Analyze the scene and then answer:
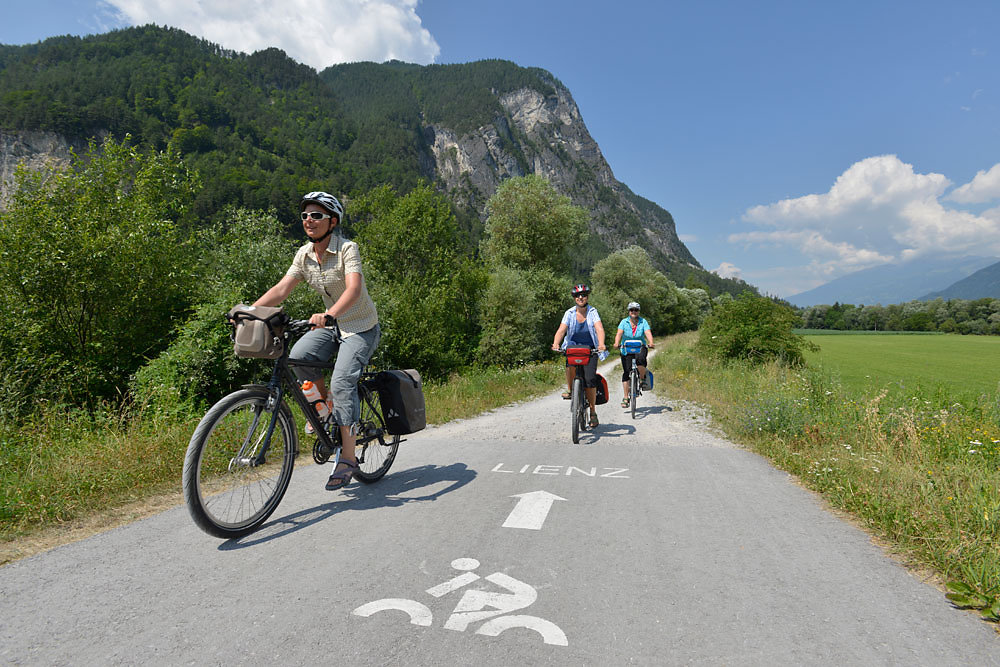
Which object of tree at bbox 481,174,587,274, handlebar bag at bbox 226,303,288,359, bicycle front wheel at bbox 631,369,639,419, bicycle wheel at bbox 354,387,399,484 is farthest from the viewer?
tree at bbox 481,174,587,274

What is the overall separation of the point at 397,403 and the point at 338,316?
1.06m

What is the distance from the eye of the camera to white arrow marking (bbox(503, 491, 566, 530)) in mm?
3465

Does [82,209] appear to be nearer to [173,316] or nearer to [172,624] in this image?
[173,316]

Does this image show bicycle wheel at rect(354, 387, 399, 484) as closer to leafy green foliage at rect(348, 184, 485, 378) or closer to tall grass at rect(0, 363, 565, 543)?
tall grass at rect(0, 363, 565, 543)

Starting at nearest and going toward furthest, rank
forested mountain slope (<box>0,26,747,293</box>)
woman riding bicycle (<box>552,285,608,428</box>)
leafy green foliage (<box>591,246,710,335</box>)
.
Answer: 1. woman riding bicycle (<box>552,285,608,428</box>)
2. leafy green foliage (<box>591,246,710,335</box>)
3. forested mountain slope (<box>0,26,747,293</box>)

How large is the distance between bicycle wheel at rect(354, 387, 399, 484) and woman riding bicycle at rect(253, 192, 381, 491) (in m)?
0.28

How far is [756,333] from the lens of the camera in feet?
60.1

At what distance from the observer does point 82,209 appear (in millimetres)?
11883

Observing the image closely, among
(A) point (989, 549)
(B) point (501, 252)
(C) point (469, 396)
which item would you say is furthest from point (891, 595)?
(B) point (501, 252)

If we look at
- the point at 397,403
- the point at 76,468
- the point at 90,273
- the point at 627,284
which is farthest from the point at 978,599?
the point at 627,284

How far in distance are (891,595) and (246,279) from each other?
1551 cm

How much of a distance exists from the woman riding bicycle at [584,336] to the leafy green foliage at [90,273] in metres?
A: 10.3

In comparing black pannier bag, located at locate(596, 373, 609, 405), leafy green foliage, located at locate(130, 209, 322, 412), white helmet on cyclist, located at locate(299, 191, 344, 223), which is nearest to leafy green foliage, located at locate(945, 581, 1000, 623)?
white helmet on cyclist, located at locate(299, 191, 344, 223)

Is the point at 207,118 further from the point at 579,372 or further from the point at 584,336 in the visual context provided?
the point at 579,372
